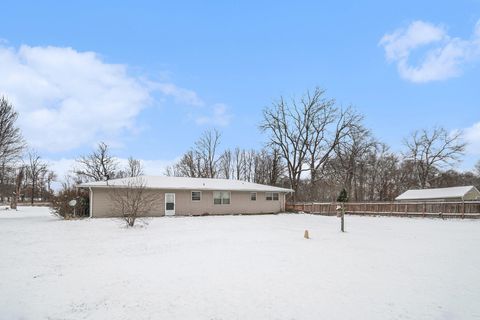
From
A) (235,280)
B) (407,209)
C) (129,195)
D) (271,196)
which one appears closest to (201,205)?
(129,195)

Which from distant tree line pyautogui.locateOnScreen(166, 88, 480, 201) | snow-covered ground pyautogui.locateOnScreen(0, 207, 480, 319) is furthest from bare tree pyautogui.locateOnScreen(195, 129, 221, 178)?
snow-covered ground pyautogui.locateOnScreen(0, 207, 480, 319)

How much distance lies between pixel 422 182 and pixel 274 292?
152 feet

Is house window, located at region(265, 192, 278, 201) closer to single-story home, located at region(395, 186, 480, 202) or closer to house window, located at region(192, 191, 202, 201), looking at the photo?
house window, located at region(192, 191, 202, 201)

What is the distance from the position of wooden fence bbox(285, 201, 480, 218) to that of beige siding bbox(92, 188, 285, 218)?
10.6 ft

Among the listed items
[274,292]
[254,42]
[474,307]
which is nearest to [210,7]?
[254,42]

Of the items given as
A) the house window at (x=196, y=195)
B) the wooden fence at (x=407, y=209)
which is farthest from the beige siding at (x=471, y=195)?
the house window at (x=196, y=195)

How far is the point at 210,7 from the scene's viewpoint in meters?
13.5

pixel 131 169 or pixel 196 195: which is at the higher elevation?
pixel 131 169

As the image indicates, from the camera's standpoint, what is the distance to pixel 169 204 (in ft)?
77.3

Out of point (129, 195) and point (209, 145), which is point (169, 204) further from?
point (209, 145)

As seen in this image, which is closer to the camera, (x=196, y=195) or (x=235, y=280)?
(x=235, y=280)

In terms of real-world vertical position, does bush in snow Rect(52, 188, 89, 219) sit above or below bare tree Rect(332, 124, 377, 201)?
below

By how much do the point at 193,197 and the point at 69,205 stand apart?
28.1 feet

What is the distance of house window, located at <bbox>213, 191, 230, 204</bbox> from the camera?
25.5 m
